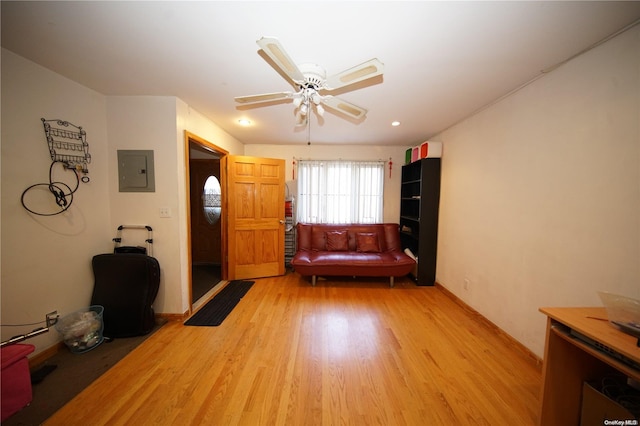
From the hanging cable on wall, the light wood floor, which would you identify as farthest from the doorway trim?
the hanging cable on wall

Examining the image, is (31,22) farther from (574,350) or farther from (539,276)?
(539,276)

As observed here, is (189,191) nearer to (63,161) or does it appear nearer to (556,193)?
(63,161)

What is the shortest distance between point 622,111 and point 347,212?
3.17 m

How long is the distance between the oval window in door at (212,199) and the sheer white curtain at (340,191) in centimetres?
170

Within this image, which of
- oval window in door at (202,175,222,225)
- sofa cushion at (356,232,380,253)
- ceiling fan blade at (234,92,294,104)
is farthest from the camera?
oval window in door at (202,175,222,225)

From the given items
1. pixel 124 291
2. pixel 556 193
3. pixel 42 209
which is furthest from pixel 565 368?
pixel 42 209

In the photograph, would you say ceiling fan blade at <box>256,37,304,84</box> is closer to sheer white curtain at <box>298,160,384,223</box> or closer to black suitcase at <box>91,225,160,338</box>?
black suitcase at <box>91,225,160,338</box>

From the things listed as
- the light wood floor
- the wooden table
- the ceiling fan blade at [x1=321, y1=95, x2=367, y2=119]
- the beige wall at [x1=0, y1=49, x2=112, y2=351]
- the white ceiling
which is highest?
the white ceiling

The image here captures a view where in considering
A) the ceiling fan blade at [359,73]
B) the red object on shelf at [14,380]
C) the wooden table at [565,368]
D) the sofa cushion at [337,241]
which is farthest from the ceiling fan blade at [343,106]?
the sofa cushion at [337,241]

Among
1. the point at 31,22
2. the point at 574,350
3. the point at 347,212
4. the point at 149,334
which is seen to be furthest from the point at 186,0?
the point at 347,212

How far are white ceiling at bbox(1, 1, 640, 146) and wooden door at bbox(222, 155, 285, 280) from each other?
134cm

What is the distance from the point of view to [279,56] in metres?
1.09

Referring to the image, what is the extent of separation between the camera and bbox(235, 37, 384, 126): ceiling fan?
1076 millimetres

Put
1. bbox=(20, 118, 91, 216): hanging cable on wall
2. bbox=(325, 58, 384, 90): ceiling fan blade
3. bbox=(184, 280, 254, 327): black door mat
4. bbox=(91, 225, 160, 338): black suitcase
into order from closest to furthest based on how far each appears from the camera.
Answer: bbox=(325, 58, 384, 90): ceiling fan blade, bbox=(20, 118, 91, 216): hanging cable on wall, bbox=(91, 225, 160, 338): black suitcase, bbox=(184, 280, 254, 327): black door mat
